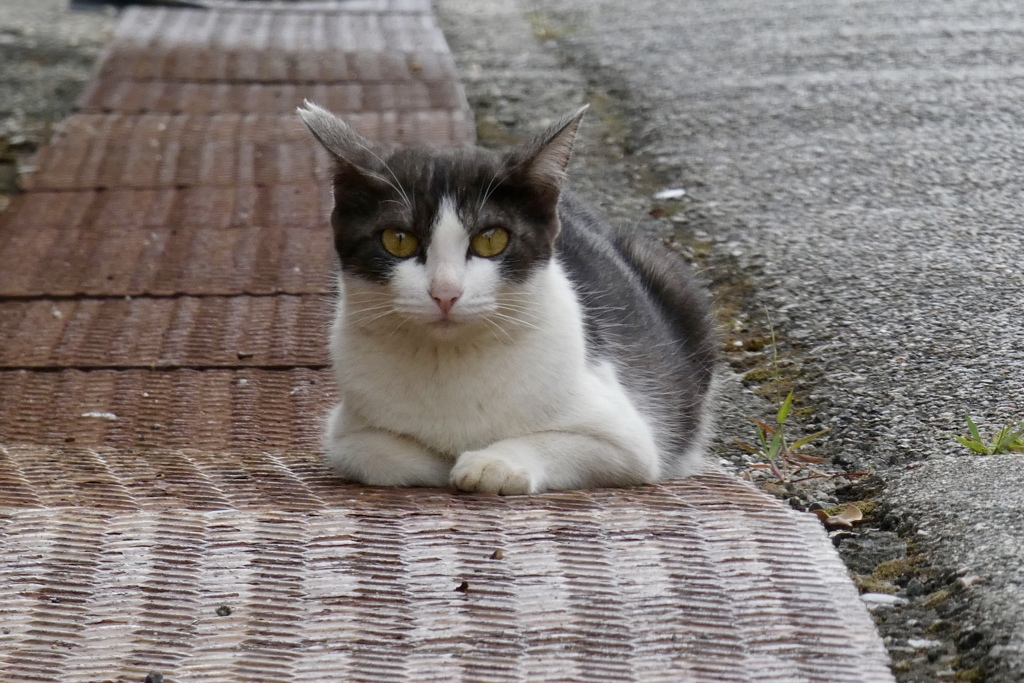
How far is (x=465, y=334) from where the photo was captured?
2.52 meters

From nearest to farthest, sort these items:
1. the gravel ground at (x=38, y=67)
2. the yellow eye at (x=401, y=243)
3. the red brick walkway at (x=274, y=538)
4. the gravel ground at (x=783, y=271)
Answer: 1. the red brick walkway at (x=274, y=538)
2. the gravel ground at (x=783, y=271)
3. the yellow eye at (x=401, y=243)
4. the gravel ground at (x=38, y=67)

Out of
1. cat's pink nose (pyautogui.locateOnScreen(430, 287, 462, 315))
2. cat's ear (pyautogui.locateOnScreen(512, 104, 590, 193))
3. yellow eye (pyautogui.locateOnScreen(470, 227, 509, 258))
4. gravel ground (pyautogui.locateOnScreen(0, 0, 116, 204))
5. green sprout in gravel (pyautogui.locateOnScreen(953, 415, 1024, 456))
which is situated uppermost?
cat's ear (pyautogui.locateOnScreen(512, 104, 590, 193))

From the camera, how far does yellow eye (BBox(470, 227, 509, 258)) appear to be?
8.09 feet

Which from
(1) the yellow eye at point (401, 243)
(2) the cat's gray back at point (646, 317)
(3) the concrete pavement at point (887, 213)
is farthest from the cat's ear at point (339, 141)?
(3) the concrete pavement at point (887, 213)

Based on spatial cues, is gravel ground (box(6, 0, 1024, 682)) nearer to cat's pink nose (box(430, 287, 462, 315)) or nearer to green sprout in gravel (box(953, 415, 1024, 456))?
green sprout in gravel (box(953, 415, 1024, 456))

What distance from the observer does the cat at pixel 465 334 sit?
7.99ft

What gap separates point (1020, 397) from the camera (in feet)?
9.39

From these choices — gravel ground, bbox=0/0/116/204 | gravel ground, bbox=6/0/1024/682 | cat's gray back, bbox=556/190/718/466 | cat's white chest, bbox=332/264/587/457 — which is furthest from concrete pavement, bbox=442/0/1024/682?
gravel ground, bbox=0/0/116/204

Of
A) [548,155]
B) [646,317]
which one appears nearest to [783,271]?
[646,317]

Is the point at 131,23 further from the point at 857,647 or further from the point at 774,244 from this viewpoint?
the point at 857,647

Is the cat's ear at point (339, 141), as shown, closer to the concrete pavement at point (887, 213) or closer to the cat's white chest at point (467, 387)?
the cat's white chest at point (467, 387)

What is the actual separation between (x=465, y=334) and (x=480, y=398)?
0.48 feet

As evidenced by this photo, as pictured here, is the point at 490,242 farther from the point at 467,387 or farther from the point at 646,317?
the point at 646,317

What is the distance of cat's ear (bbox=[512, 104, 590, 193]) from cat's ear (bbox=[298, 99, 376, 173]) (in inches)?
12.3
